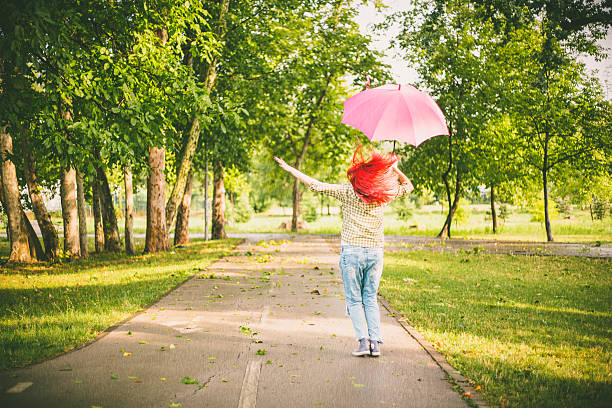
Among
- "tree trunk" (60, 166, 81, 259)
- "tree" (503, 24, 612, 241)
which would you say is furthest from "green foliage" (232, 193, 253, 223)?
"tree trunk" (60, 166, 81, 259)

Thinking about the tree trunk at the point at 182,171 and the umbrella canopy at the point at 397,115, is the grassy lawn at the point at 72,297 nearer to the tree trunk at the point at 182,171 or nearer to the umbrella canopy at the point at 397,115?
the tree trunk at the point at 182,171

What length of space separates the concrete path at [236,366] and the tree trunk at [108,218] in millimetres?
9608

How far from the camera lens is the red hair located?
4.66 meters

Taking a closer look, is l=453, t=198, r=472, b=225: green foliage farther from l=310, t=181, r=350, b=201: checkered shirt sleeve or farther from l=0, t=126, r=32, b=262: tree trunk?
l=310, t=181, r=350, b=201: checkered shirt sleeve

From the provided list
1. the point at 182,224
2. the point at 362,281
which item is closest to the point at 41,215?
the point at 182,224

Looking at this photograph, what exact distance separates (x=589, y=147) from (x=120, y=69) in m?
21.3

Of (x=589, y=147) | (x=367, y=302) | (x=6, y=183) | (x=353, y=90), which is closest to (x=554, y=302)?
(x=367, y=302)

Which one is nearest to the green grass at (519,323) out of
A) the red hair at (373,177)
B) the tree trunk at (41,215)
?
the red hair at (373,177)

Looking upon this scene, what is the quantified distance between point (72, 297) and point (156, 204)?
24.4 feet

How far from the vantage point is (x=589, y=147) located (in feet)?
68.9

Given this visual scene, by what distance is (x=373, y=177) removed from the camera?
472 cm

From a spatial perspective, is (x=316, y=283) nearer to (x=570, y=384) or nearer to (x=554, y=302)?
(x=554, y=302)

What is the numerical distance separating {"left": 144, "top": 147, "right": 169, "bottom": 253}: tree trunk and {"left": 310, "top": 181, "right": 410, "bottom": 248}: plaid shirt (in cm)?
1134

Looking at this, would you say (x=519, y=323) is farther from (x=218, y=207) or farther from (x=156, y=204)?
(x=218, y=207)
